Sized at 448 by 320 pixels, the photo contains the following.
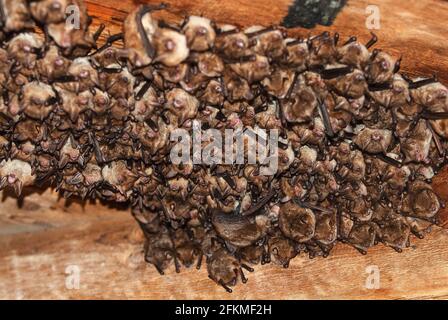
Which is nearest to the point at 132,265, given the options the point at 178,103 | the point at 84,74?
the point at 178,103

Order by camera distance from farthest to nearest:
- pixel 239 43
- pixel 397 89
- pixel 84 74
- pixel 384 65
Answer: pixel 397 89, pixel 384 65, pixel 84 74, pixel 239 43

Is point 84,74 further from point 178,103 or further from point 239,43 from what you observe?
point 239,43

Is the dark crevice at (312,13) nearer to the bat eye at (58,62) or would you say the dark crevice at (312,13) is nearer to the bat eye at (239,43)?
the bat eye at (239,43)

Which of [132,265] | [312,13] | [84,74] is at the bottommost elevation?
[132,265]

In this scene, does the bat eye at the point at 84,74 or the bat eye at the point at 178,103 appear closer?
the bat eye at the point at 84,74

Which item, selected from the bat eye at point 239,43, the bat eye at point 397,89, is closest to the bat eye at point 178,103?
the bat eye at point 239,43

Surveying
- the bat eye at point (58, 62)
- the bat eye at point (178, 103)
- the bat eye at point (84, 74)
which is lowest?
the bat eye at point (178, 103)

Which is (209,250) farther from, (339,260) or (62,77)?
(62,77)

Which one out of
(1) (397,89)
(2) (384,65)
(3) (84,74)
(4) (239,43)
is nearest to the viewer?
(4) (239,43)

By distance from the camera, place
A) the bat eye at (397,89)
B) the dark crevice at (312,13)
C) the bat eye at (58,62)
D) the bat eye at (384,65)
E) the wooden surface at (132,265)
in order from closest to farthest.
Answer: the dark crevice at (312,13) < the bat eye at (58,62) < the bat eye at (384,65) < the bat eye at (397,89) < the wooden surface at (132,265)
